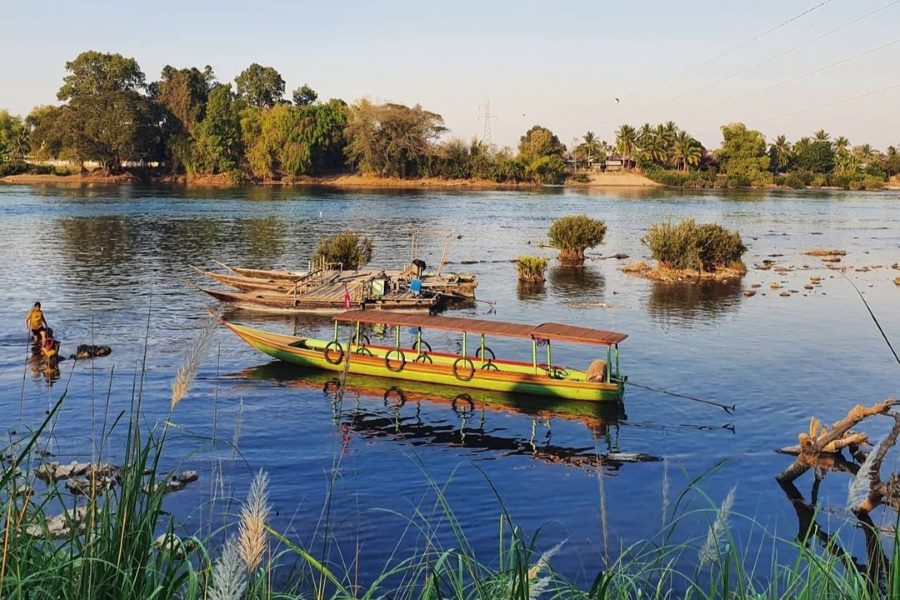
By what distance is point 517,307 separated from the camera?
4028 cm

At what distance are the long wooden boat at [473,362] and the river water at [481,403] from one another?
2.14ft

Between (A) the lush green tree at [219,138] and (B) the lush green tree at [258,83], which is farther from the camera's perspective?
(B) the lush green tree at [258,83]

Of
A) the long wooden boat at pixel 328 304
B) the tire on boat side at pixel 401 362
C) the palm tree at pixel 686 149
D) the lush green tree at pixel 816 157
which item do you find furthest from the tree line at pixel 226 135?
the tire on boat side at pixel 401 362

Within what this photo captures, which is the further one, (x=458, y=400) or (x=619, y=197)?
(x=619, y=197)

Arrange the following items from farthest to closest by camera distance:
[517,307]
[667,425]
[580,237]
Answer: [580,237] < [517,307] < [667,425]

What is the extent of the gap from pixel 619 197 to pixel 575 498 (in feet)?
387

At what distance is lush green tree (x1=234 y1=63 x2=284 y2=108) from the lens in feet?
607

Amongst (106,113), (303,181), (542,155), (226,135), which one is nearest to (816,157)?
(542,155)

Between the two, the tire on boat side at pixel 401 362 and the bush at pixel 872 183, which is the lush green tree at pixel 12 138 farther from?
the tire on boat side at pixel 401 362

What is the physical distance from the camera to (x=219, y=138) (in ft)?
498

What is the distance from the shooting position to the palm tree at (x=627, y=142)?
595 feet

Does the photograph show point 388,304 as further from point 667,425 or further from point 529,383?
point 667,425

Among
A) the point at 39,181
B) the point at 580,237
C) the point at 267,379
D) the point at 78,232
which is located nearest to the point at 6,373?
the point at 267,379

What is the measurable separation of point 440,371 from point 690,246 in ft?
92.9
